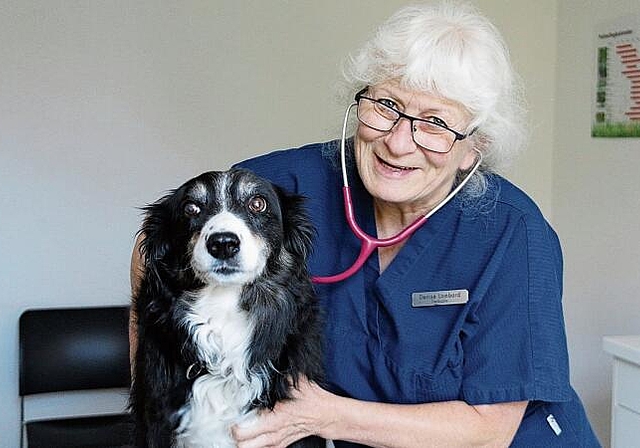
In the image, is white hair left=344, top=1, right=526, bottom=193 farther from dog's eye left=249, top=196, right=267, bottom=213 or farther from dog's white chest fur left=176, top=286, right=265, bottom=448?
dog's white chest fur left=176, top=286, right=265, bottom=448

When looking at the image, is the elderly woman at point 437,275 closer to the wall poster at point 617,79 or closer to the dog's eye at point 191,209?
the dog's eye at point 191,209

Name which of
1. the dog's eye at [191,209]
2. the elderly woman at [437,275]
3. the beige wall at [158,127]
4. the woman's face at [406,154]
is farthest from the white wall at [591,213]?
the dog's eye at [191,209]

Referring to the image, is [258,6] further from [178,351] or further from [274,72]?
[178,351]

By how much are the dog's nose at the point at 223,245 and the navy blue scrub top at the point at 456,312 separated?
32cm

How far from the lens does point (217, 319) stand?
5.17 ft

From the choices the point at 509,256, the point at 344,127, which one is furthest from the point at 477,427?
the point at 344,127

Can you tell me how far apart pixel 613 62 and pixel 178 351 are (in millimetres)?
2031

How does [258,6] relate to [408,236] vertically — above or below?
above

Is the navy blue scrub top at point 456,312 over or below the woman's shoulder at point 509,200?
below

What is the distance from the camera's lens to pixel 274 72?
10.5 ft

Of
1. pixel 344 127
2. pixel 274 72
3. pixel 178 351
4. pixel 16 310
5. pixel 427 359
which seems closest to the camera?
pixel 178 351

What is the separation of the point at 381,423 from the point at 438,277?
0.30 m

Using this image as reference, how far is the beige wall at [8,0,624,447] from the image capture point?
9.75 feet

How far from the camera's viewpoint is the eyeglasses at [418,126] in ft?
5.47
